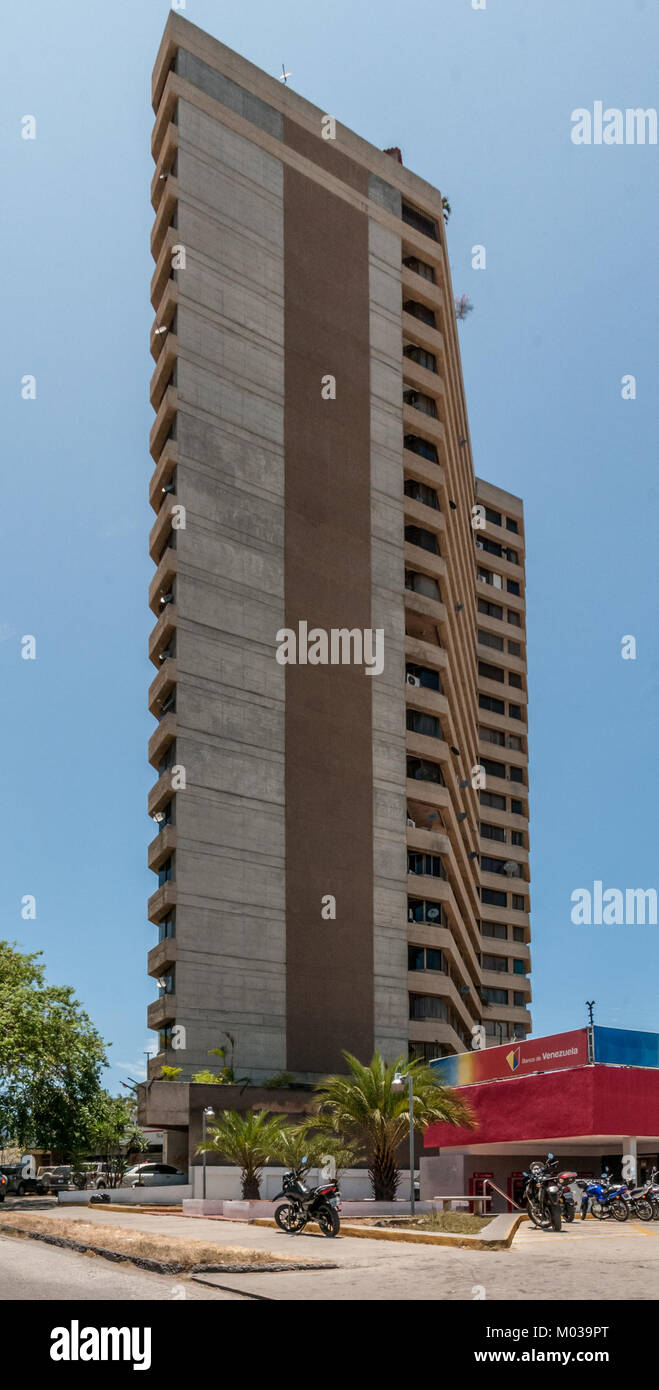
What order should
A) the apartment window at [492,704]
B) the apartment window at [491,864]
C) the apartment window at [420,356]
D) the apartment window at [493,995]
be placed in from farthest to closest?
1. the apartment window at [492,704]
2. the apartment window at [491,864]
3. the apartment window at [493,995]
4. the apartment window at [420,356]

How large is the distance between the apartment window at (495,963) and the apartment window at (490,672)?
2133 centimetres

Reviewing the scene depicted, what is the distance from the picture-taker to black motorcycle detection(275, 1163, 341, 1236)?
81.5 feet

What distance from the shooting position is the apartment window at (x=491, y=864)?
9881 cm

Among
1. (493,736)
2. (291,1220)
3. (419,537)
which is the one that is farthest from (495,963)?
(291,1220)

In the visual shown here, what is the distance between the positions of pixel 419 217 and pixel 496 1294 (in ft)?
238

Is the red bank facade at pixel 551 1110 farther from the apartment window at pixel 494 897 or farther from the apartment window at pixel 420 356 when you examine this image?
the apartment window at pixel 494 897

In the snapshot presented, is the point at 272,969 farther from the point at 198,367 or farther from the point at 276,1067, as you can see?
the point at 198,367

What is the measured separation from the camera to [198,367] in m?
62.6

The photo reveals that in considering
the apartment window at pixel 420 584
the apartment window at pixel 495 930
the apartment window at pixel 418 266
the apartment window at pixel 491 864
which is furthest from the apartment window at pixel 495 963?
the apartment window at pixel 418 266

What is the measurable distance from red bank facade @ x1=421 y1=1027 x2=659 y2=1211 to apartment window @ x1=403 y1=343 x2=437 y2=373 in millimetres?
41512

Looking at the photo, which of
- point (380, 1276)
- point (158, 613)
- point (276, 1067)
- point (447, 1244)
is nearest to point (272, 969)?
point (276, 1067)

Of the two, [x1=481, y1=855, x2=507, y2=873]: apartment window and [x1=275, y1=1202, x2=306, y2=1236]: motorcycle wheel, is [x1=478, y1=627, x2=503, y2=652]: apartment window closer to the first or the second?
[x1=481, y1=855, x2=507, y2=873]: apartment window

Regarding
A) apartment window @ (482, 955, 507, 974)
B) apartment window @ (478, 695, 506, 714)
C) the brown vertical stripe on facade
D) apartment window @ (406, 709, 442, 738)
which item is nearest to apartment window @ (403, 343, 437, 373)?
the brown vertical stripe on facade

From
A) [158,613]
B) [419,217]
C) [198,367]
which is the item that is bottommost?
[158,613]
